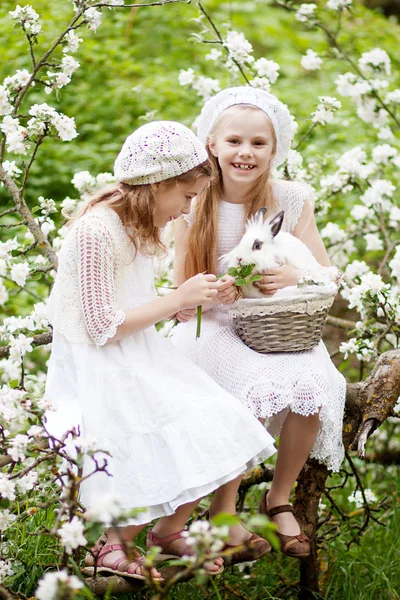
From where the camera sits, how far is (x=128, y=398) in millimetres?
2379

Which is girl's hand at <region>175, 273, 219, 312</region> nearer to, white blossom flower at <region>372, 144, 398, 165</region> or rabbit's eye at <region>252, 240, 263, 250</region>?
rabbit's eye at <region>252, 240, 263, 250</region>

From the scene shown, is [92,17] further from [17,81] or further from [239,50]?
[239,50]

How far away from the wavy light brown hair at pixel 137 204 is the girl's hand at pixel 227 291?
11.0 inches

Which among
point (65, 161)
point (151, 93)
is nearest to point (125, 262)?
point (65, 161)

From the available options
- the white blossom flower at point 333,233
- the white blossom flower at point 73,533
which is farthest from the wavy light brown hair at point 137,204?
Answer: the white blossom flower at point 333,233

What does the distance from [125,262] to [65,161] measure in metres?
4.26

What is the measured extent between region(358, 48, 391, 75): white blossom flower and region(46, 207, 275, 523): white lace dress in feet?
7.16

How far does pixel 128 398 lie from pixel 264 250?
2.57ft

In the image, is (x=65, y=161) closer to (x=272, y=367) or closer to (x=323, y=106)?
(x=323, y=106)

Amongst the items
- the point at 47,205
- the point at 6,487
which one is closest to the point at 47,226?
the point at 47,205

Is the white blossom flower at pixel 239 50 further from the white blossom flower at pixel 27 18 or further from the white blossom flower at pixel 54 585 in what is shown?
the white blossom flower at pixel 54 585

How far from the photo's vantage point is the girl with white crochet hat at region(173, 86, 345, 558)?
2.62m

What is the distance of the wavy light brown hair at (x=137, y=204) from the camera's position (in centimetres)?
255

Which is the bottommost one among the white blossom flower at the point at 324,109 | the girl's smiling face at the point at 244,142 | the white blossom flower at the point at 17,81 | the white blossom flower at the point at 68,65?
the white blossom flower at the point at 324,109
